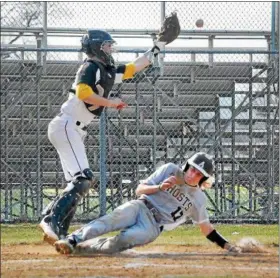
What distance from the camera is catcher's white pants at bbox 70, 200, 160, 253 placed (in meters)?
8.34

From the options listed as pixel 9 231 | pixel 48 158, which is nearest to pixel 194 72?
pixel 48 158

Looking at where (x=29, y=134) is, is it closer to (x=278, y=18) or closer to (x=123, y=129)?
(x=123, y=129)

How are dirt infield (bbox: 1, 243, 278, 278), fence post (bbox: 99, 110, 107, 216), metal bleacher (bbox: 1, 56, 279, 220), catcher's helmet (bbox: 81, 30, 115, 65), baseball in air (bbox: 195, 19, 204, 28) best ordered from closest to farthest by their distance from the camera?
dirt infield (bbox: 1, 243, 278, 278) → catcher's helmet (bbox: 81, 30, 115, 65) → fence post (bbox: 99, 110, 107, 216) → metal bleacher (bbox: 1, 56, 279, 220) → baseball in air (bbox: 195, 19, 204, 28)

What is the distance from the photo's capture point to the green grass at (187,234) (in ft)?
33.7

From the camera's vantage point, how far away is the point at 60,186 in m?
13.7

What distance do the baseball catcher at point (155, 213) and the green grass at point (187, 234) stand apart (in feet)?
4.20

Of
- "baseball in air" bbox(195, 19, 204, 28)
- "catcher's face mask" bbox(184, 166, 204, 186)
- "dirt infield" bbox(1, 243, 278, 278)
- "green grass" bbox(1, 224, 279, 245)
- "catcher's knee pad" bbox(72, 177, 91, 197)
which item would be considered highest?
→ "baseball in air" bbox(195, 19, 204, 28)

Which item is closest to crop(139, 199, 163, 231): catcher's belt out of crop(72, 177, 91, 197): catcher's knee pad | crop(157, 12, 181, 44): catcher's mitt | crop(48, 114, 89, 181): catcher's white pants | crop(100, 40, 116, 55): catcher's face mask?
crop(72, 177, 91, 197): catcher's knee pad

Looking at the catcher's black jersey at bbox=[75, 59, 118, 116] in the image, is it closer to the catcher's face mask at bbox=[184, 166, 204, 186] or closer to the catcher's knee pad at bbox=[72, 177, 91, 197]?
the catcher's knee pad at bbox=[72, 177, 91, 197]

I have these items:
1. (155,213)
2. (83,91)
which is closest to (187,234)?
(155,213)

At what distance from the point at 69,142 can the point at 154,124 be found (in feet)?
13.0

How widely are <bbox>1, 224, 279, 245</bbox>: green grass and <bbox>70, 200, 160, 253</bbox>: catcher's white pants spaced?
4.68ft

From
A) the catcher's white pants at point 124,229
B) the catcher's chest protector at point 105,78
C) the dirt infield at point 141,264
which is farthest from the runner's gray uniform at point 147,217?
the catcher's chest protector at point 105,78

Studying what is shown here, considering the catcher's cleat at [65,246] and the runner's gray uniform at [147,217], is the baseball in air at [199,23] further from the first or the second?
the catcher's cleat at [65,246]
